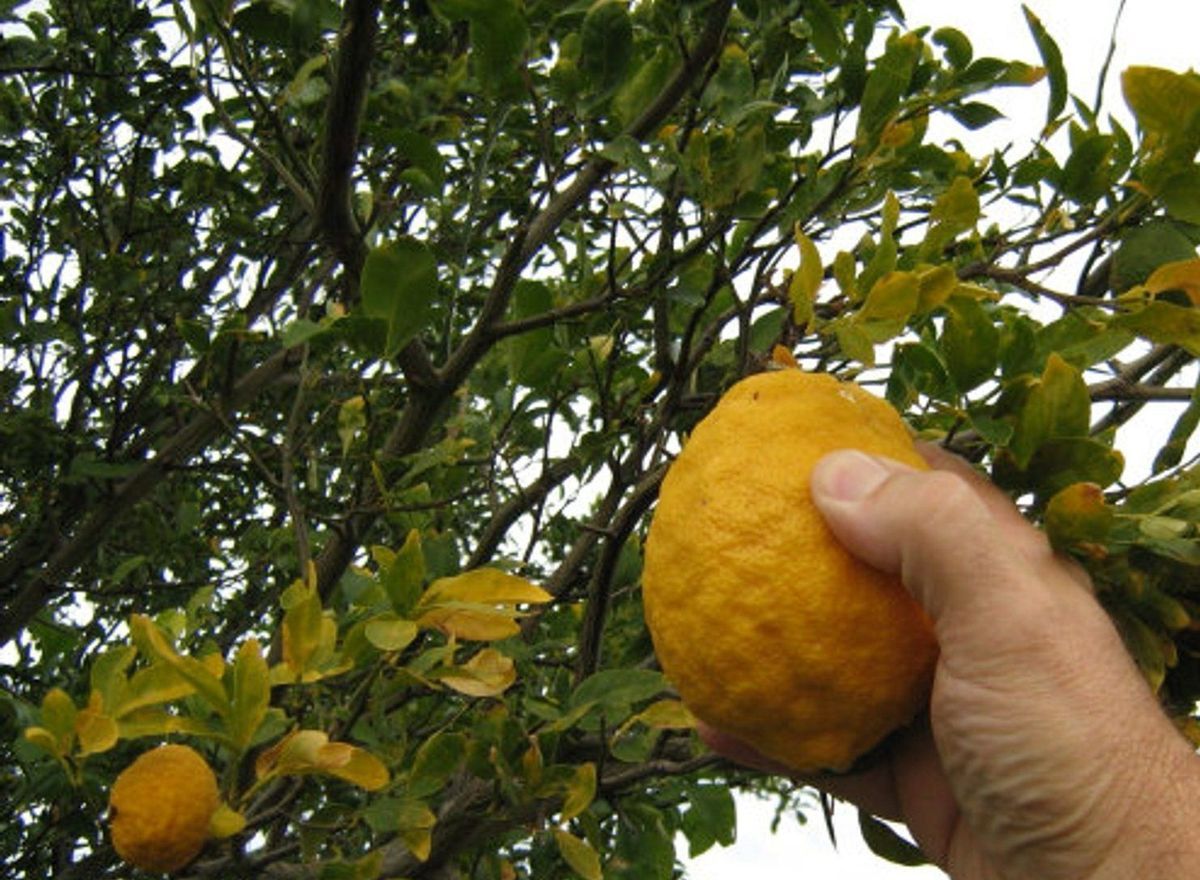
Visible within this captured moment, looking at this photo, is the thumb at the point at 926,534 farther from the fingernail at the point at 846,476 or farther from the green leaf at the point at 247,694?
the green leaf at the point at 247,694

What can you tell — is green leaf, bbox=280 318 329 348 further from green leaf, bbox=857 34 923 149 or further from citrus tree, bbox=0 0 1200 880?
green leaf, bbox=857 34 923 149

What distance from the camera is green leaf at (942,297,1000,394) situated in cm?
102

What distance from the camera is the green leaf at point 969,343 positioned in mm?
1019

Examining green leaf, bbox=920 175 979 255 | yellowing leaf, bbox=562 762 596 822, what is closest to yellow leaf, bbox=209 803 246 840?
yellowing leaf, bbox=562 762 596 822

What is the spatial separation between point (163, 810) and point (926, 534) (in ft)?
2.44

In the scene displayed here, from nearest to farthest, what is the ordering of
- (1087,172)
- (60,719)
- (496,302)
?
1. (60,719)
2. (1087,172)
3. (496,302)

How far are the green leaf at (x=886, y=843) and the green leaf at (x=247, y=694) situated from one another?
2.13ft

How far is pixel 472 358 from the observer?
165cm

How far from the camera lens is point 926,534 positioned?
99 cm

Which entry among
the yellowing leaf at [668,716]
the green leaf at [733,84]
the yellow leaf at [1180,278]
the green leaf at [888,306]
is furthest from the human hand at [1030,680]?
the green leaf at [733,84]

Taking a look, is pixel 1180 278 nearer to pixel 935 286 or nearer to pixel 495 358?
pixel 935 286

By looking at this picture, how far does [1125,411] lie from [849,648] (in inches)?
36.4

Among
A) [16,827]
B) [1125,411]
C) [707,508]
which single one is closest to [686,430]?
[1125,411]

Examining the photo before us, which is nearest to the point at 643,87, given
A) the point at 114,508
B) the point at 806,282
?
the point at 806,282
